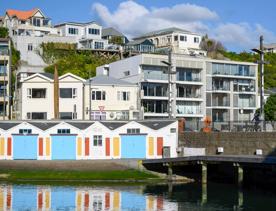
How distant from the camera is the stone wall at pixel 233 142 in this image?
5609cm

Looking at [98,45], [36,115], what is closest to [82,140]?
[36,115]

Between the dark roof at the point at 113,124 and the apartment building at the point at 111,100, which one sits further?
the apartment building at the point at 111,100

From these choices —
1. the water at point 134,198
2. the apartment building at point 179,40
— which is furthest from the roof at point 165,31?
the water at point 134,198

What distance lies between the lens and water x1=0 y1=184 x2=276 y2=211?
39438mm

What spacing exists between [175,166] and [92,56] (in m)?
55.3

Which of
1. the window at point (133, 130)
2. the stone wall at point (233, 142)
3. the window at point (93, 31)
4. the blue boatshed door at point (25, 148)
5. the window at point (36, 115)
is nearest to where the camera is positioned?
the stone wall at point (233, 142)

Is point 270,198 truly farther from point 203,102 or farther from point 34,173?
point 203,102

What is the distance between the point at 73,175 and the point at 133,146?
1001 centimetres

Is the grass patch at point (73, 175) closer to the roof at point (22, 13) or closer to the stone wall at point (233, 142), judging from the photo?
the stone wall at point (233, 142)

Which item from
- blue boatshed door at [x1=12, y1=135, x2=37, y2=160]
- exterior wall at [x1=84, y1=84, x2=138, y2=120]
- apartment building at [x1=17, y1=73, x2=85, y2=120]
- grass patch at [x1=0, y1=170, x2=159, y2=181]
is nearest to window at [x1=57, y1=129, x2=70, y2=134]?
blue boatshed door at [x1=12, y1=135, x2=37, y2=160]

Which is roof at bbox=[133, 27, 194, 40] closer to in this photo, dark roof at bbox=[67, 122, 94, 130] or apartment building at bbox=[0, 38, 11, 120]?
apartment building at bbox=[0, 38, 11, 120]

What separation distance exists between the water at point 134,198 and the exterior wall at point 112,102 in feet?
87.2

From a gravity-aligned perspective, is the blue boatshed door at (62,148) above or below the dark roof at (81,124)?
below

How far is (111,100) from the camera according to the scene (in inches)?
3036
